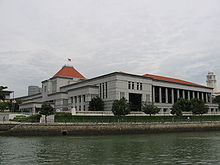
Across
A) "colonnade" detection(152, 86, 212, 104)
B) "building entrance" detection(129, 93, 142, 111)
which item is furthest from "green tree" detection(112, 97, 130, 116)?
"colonnade" detection(152, 86, 212, 104)

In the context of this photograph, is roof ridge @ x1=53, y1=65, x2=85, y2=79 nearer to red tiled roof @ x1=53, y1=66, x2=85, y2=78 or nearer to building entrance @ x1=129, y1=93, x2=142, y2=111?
red tiled roof @ x1=53, y1=66, x2=85, y2=78

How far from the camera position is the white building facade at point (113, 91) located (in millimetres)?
81294

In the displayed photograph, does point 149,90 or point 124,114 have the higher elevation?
point 149,90

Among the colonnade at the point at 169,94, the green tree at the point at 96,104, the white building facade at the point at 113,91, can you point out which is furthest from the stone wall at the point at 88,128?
the colonnade at the point at 169,94

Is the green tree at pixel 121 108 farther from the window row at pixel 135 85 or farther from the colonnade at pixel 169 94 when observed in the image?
the colonnade at pixel 169 94

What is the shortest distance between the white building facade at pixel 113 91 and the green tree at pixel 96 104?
2.84 m

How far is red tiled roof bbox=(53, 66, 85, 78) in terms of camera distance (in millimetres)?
105750

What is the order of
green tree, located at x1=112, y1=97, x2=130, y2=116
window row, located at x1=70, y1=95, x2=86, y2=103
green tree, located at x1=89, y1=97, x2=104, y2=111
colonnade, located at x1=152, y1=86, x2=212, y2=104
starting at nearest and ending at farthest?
green tree, located at x1=112, y1=97, x2=130, y2=116 → green tree, located at x1=89, y1=97, x2=104, y2=111 → window row, located at x1=70, y1=95, x2=86, y2=103 → colonnade, located at x1=152, y1=86, x2=212, y2=104

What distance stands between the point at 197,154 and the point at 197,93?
8521 centimetres

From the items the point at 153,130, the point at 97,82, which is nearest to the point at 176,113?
the point at 153,130

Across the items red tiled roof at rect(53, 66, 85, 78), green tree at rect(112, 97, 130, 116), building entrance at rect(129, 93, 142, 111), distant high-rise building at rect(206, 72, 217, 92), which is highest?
distant high-rise building at rect(206, 72, 217, 92)

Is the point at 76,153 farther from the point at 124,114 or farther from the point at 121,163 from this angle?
the point at 124,114

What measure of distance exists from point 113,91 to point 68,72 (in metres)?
34.1

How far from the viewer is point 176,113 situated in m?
74.6
